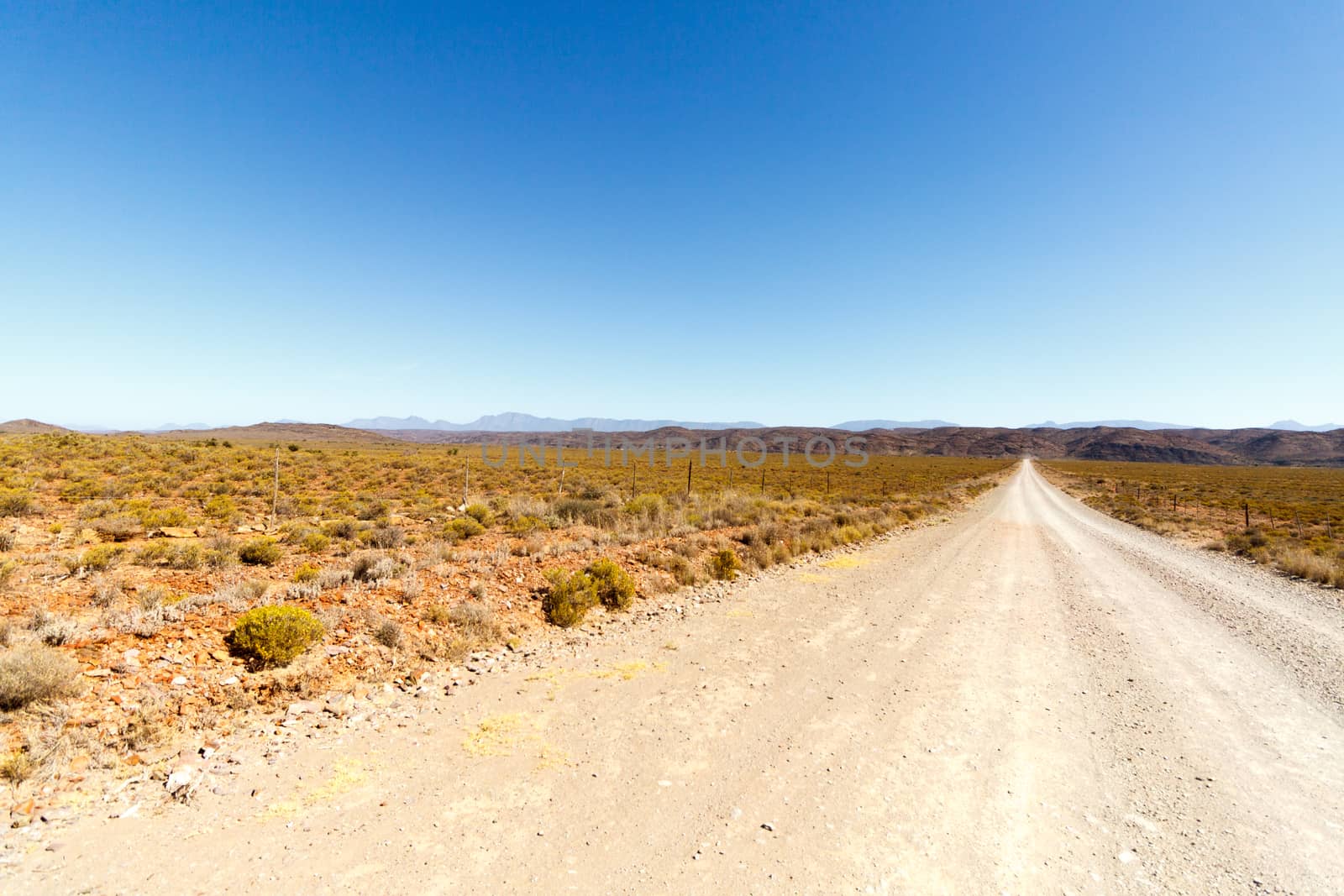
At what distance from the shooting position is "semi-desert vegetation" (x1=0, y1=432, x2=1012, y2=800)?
473cm

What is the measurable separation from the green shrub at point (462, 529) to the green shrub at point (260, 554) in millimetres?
3514

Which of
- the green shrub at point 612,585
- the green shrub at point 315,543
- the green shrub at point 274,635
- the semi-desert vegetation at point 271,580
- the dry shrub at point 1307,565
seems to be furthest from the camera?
the dry shrub at point 1307,565

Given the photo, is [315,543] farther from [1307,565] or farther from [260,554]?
[1307,565]

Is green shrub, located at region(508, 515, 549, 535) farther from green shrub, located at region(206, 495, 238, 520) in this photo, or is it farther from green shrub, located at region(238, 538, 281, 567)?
green shrub, located at region(206, 495, 238, 520)

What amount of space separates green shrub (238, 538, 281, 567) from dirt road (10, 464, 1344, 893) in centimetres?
656

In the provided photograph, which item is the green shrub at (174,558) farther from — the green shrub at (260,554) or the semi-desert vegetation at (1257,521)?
the semi-desert vegetation at (1257,521)

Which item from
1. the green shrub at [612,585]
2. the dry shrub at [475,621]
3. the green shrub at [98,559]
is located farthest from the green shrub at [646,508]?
the green shrub at [98,559]

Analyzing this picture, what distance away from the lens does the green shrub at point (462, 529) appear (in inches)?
498

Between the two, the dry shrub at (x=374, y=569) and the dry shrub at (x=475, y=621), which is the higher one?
the dry shrub at (x=374, y=569)

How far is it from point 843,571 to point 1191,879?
27.1 feet

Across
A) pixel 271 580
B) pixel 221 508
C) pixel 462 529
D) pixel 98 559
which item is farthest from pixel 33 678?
pixel 221 508

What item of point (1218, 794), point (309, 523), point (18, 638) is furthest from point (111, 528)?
point (1218, 794)

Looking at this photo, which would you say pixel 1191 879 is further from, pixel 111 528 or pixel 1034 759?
pixel 111 528

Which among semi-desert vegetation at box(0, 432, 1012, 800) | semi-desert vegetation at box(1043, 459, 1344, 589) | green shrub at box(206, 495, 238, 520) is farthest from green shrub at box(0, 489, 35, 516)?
semi-desert vegetation at box(1043, 459, 1344, 589)
